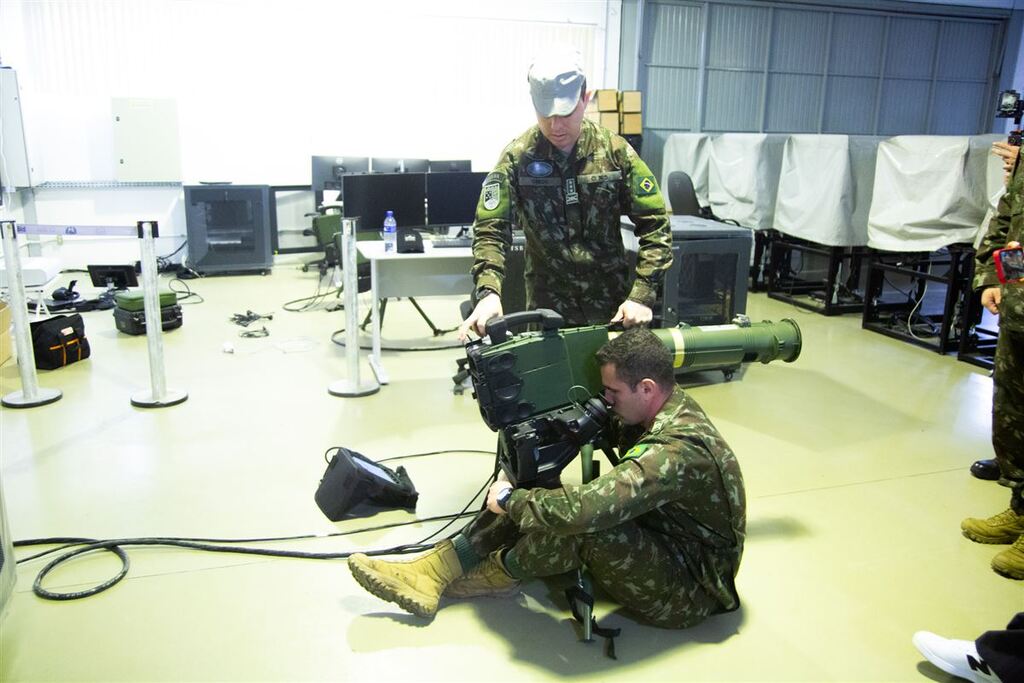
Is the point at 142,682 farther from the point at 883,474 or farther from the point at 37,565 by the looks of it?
the point at 883,474

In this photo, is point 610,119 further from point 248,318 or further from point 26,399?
point 26,399

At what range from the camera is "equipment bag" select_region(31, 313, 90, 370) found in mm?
4230

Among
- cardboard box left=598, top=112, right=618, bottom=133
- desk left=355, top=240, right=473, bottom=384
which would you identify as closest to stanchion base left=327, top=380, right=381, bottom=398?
desk left=355, top=240, right=473, bottom=384

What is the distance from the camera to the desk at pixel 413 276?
421cm

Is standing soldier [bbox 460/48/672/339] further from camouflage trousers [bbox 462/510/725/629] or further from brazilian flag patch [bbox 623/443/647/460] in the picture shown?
camouflage trousers [bbox 462/510/725/629]

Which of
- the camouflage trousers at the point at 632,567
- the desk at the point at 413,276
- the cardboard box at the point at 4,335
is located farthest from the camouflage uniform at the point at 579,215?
the cardboard box at the point at 4,335

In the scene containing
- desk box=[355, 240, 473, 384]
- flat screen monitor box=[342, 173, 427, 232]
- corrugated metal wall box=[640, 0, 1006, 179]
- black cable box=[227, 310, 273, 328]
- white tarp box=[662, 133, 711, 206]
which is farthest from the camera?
corrugated metal wall box=[640, 0, 1006, 179]

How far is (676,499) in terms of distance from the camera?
1.84 m

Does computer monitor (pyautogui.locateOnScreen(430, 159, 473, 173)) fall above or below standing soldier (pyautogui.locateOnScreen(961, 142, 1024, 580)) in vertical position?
above

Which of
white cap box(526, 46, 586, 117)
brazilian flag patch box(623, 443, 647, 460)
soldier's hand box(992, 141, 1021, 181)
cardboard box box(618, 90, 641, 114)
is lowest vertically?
brazilian flag patch box(623, 443, 647, 460)

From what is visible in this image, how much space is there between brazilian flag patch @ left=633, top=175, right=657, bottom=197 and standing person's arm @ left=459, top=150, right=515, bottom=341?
420 millimetres

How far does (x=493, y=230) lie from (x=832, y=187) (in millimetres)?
4274

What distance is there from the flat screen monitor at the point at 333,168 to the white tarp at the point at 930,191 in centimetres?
407

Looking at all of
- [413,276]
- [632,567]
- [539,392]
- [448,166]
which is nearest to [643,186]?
[539,392]
